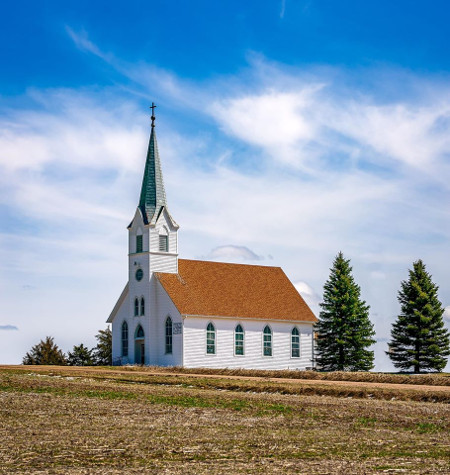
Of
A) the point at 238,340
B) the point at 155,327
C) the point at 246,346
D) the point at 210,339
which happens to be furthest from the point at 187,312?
the point at 246,346

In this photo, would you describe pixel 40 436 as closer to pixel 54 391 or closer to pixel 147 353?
pixel 54 391

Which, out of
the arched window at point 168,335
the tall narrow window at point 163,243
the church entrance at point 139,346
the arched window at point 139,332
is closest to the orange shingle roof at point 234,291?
the arched window at point 168,335

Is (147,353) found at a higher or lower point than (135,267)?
lower

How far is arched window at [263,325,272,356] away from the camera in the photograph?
2619 inches


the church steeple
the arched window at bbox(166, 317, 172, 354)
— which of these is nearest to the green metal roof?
the church steeple

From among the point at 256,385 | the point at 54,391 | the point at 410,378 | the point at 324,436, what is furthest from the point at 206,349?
the point at 324,436

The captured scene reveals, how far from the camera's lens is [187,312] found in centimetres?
6125

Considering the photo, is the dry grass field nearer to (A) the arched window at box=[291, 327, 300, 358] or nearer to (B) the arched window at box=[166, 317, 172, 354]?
(B) the arched window at box=[166, 317, 172, 354]

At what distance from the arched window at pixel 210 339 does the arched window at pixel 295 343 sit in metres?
8.57

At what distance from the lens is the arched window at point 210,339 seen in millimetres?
62625

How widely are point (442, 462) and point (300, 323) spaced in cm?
5449

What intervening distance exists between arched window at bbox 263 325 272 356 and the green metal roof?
13.3 meters

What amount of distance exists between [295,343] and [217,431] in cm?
5060

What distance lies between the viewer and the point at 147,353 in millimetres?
63000
